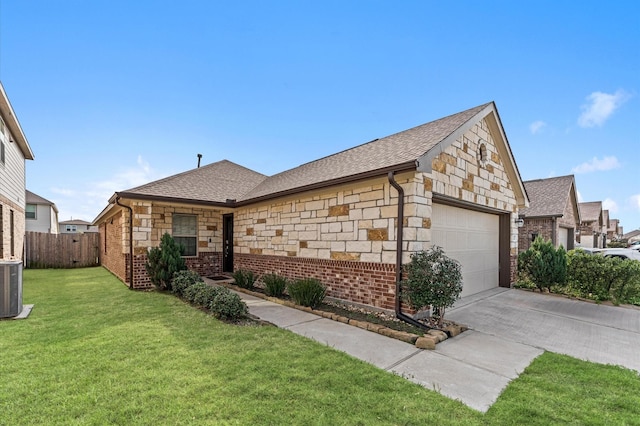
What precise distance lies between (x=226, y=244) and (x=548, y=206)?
1742 cm

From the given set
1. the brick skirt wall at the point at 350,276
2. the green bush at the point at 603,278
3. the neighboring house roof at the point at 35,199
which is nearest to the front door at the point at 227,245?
the brick skirt wall at the point at 350,276

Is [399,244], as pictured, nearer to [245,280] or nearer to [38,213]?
[245,280]

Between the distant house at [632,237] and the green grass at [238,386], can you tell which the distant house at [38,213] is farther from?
the distant house at [632,237]

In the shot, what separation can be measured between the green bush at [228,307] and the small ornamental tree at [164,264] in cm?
326

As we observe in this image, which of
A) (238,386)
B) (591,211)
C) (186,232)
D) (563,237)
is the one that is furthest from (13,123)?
(591,211)

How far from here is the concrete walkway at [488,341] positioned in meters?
3.50

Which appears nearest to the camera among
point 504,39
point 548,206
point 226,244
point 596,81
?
point 504,39

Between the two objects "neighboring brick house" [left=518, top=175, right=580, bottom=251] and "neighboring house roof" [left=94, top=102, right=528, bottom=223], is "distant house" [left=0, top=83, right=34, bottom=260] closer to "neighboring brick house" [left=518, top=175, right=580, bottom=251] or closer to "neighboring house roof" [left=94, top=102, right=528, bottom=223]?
"neighboring house roof" [left=94, top=102, right=528, bottom=223]

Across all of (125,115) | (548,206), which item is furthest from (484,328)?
(548,206)

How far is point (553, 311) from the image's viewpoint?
667 cm

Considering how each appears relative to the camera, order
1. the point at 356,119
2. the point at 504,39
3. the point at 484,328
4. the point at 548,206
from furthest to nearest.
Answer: the point at 548,206 < the point at 356,119 < the point at 504,39 < the point at 484,328

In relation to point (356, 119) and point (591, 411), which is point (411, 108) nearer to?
point (356, 119)

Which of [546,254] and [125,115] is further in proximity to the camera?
[125,115]

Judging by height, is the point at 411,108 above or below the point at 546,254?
above
